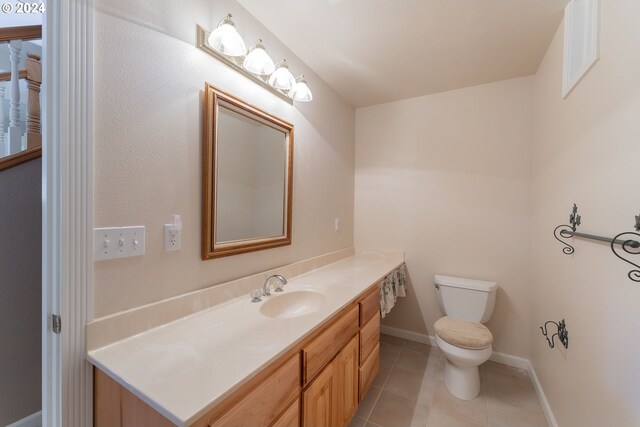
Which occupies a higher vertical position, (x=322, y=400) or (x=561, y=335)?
(x=561, y=335)

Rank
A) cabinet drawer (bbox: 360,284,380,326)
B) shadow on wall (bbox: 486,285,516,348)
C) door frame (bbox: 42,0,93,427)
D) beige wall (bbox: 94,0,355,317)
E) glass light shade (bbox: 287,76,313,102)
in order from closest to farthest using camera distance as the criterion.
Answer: door frame (bbox: 42,0,93,427), beige wall (bbox: 94,0,355,317), cabinet drawer (bbox: 360,284,380,326), glass light shade (bbox: 287,76,313,102), shadow on wall (bbox: 486,285,516,348)

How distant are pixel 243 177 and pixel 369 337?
4.24 feet

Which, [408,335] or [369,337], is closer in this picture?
[369,337]

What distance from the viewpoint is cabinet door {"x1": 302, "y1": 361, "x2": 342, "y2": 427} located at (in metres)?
1.02

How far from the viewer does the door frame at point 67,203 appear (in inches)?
30.9

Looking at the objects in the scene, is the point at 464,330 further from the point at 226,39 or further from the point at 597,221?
the point at 226,39

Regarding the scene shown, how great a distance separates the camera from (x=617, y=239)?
93 cm

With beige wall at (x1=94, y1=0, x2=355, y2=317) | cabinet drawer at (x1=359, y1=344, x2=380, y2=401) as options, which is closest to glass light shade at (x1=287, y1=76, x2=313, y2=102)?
beige wall at (x1=94, y1=0, x2=355, y2=317)

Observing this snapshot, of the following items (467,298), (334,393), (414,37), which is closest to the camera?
(334,393)

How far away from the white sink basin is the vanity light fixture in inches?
49.5

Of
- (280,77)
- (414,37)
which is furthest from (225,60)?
(414,37)

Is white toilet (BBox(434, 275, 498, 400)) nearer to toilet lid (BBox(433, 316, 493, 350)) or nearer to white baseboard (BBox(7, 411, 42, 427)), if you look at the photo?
toilet lid (BBox(433, 316, 493, 350))

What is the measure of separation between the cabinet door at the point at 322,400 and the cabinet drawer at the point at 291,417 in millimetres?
36

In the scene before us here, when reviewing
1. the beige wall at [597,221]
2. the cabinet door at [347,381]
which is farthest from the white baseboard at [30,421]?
the beige wall at [597,221]
